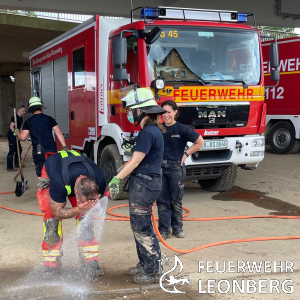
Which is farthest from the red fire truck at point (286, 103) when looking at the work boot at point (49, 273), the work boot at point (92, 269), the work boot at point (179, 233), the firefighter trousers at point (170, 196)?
the work boot at point (49, 273)

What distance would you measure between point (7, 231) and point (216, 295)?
3.01 metres

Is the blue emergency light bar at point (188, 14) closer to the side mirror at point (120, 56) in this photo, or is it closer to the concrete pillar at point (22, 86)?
the side mirror at point (120, 56)

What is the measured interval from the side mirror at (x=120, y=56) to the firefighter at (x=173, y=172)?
1.00 metres

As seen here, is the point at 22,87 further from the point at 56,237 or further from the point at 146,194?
the point at 146,194

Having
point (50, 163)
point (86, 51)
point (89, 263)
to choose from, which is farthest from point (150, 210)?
point (86, 51)

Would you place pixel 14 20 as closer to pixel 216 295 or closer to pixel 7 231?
pixel 7 231

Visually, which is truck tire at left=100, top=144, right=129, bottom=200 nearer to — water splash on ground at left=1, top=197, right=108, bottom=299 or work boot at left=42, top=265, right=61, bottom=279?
water splash on ground at left=1, top=197, right=108, bottom=299

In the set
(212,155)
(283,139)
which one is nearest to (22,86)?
(283,139)

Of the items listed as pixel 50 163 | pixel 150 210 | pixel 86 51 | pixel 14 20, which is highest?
pixel 14 20

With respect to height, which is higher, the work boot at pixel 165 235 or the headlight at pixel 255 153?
the headlight at pixel 255 153

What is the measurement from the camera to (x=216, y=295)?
3.45m

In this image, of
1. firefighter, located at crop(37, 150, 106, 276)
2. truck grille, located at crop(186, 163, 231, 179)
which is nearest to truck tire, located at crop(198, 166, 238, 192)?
truck grille, located at crop(186, 163, 231, 179)

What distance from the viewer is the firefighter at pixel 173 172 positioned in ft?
16.3

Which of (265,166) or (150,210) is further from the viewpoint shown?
(265,166)
